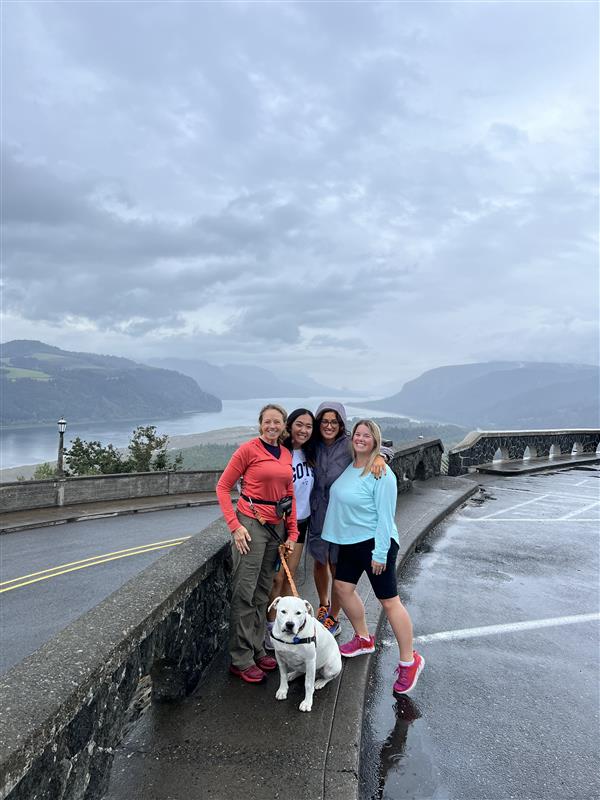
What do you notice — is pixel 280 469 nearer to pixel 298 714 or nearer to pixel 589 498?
pixel 298 714

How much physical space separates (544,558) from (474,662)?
350cm

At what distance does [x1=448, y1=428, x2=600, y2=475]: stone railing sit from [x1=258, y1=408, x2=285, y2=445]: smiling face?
12949 mm

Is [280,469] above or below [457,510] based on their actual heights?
above

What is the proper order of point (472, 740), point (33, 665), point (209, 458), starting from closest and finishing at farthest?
point (33, 665) < point (472, 740) < point (209, 458)

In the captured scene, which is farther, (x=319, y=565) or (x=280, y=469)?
(x=319, y=565)

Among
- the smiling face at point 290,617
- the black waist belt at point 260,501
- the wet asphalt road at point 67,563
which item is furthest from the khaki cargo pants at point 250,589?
the wet asphalt road at point 67,563

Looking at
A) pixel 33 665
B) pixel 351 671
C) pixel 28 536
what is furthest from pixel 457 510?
pixel 28 536

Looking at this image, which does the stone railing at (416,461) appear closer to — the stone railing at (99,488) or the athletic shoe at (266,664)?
the athletic shoe at (266,664)

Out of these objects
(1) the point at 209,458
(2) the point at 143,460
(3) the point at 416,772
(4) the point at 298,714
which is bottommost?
(1) the point at 209,458

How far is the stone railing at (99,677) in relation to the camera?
1826mm

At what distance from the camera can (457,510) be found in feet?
33.1

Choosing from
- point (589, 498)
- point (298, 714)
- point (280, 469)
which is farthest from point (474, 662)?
point (589, 498)

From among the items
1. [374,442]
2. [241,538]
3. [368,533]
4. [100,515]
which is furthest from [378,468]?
[100,515]

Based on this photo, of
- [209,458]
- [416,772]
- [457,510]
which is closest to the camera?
[416,772]
